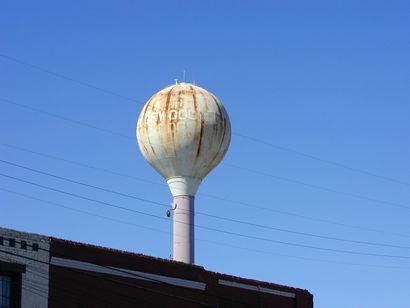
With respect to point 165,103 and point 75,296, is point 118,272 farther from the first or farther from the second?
point 165,103

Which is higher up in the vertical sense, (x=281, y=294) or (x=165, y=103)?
(x=165, y=103)

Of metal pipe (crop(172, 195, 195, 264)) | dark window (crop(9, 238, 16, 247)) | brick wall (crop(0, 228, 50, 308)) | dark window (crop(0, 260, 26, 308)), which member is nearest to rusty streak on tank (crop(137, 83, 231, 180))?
metal pipe (crop(172, 195, 195, 264))

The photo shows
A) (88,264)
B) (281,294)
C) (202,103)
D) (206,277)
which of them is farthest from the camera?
(202,103)

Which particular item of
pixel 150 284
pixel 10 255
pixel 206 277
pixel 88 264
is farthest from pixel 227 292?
pixel 10 255

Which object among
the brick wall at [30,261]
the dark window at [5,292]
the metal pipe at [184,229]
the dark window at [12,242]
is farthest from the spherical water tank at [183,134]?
the dark window at [5,292]

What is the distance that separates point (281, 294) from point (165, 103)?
11340 millimetres

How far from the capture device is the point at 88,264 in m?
38.8

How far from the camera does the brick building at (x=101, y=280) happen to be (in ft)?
119

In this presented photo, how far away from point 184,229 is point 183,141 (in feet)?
15.0

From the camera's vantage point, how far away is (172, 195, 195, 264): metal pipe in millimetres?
51781

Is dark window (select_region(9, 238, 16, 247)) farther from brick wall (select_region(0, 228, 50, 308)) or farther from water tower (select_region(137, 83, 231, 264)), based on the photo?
water tower (select_region(137, 83, 231, 264))

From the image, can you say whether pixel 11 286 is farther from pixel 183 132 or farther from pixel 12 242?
pixel 183 132

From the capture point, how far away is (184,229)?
52.2 m

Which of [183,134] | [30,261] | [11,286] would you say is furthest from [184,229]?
[11,286]
